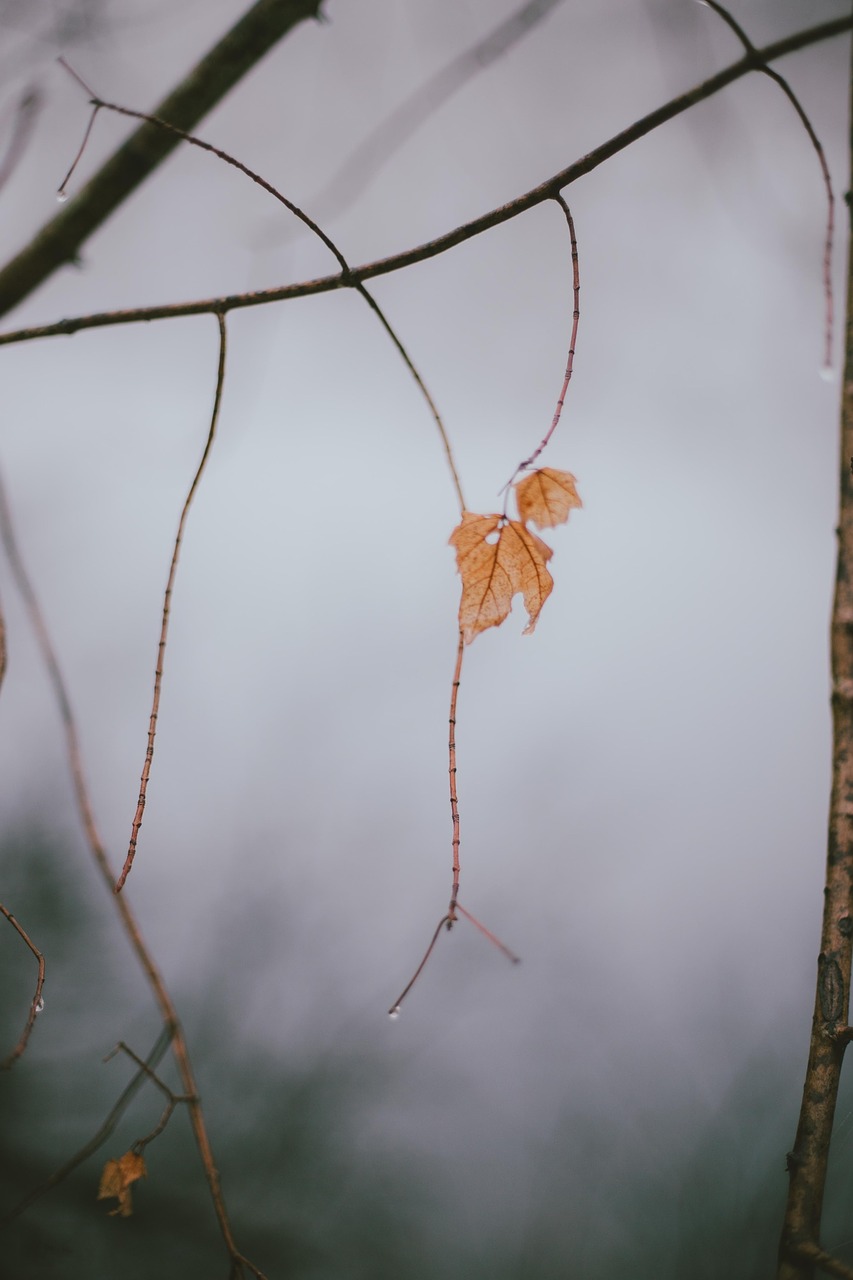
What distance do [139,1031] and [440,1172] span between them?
1.24 meters

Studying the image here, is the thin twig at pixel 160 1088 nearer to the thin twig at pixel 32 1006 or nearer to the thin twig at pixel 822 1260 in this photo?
the thin twig at pixel 32 1006

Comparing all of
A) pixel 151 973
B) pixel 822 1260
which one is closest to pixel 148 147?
pixel 151 973

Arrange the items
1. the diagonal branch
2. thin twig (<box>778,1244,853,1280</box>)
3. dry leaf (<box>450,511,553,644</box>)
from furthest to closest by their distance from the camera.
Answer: the diagonal branch → dry leaf (<box>450,511,553,644</box>) → thin twig (<box>778,1244,853,1280</box>)

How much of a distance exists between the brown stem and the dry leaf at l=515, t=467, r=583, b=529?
275 millimetres

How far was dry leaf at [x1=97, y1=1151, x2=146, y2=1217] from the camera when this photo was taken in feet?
2.59

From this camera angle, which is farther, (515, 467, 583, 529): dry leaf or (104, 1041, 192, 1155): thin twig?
(515, 467, 583, 529): dry leaf

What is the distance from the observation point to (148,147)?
3.17ft

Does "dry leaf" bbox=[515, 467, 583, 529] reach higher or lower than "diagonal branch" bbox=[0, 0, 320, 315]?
lower

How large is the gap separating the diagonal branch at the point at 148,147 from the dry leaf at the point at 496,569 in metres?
0.77

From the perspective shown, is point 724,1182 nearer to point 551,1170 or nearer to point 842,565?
point 551,1170

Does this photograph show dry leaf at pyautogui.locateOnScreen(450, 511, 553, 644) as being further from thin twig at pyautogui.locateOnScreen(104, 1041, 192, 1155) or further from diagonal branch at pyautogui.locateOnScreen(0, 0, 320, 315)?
diagonal branch at pyautogui.locateOnScreen(0, 0, 320, 315)

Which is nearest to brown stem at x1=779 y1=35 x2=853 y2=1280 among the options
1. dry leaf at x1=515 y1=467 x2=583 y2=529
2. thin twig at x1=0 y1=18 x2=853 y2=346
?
thin twig at x1=0 y1=18 x2=853 y2=346

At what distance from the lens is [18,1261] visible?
1930mm

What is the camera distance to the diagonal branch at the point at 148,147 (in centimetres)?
91
